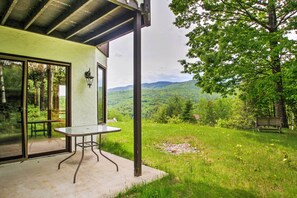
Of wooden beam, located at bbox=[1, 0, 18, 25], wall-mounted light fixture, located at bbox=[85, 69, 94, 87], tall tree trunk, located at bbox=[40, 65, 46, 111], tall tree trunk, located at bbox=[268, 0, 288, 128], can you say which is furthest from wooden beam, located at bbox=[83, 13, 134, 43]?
tall tree trunk, located at bbox=[268, 0, 288, 128]

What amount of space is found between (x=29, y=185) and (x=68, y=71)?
2633mm

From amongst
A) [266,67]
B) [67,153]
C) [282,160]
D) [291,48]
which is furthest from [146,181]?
[266,67]

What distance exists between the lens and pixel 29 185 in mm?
2711

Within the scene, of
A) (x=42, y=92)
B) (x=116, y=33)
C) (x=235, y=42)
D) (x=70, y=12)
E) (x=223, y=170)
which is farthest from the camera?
(x=235, y=42)

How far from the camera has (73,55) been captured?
4.59 m

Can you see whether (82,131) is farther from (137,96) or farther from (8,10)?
(8,10)

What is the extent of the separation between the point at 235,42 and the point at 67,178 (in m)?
7.04

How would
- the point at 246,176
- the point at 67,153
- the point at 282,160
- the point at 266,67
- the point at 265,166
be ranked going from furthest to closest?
the point at 266,67, the point at 67,153, the point at 282,160, the point at 265,166, the point at 246,176

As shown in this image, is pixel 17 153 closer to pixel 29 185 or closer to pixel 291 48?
pixel 29 185

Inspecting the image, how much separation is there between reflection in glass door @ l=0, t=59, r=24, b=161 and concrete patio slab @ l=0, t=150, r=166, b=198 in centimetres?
30

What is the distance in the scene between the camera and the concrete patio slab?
2.51 meters

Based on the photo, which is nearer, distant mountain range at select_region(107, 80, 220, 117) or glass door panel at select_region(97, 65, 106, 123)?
glass door panel at select_region(97, 65, 106, 123)

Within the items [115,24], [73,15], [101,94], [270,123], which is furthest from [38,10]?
[270,123]

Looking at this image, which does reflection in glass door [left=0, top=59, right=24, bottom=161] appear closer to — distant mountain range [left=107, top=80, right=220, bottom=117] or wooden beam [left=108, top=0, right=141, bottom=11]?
wooden beam [left=108, top=0, right=141, bottom=11]
